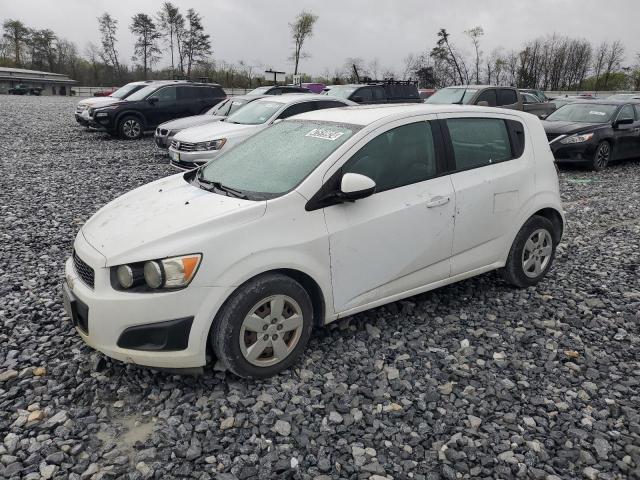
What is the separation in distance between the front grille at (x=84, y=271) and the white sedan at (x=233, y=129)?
572cm

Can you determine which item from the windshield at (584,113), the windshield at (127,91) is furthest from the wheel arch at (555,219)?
the windshield at (127,91)

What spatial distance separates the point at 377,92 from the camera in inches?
619

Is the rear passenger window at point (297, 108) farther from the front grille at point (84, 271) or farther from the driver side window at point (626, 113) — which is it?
the front grille at point (84, 271)

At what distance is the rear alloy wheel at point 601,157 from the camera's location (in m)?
11.2

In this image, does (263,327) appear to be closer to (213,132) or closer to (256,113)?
(213,132)

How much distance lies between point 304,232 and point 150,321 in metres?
1.07

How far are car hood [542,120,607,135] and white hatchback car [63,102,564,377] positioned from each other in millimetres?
7438

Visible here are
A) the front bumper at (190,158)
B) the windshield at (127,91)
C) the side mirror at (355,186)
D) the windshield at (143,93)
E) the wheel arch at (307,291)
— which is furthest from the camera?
the windshield at (127,91)

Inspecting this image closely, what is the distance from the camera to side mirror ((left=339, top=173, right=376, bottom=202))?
3291mm

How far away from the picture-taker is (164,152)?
13.1 m

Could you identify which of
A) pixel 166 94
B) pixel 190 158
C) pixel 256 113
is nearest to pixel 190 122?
pixel 256 113

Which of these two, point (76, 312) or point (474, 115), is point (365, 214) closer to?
point (474, 115)

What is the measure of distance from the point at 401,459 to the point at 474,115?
288 centimetres

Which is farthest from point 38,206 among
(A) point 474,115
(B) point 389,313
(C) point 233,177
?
(A) point 474,115
